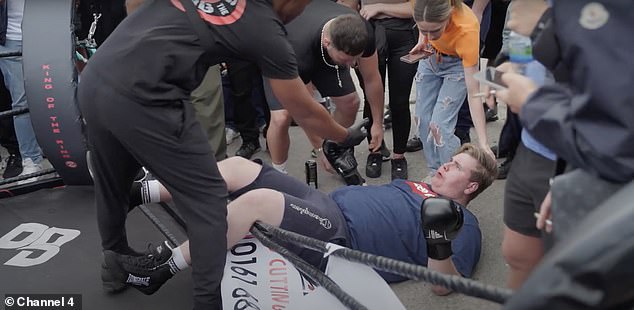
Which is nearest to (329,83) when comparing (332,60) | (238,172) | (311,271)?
A: (332,60)

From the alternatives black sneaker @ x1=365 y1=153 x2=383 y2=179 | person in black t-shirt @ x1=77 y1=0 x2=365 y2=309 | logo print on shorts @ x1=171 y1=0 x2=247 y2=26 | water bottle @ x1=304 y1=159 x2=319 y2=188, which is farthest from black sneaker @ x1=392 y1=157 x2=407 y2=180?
logo print on shorts @ x1=171 y1=0 x2=247 y2=26

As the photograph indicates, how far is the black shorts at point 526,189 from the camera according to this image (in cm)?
166

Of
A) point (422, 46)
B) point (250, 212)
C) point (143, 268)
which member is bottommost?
point (143, 268)

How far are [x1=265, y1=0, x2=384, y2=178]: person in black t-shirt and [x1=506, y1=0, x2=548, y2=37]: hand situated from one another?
1.39 m

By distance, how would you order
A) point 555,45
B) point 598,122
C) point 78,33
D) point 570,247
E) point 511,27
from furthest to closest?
point 78,33 < point 511,27 < point 555,45 < point 598,122 < point 570,247

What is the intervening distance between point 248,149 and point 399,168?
3.39 feet

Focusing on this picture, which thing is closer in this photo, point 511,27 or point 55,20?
point 511,27

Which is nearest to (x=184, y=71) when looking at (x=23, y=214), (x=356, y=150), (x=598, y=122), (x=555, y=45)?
(x=555, y=45)

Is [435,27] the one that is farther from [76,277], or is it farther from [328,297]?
[76,277]

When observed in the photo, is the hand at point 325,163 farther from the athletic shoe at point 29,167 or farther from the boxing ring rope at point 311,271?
the athletic shoe at point 29,167

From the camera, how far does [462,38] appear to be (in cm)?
295

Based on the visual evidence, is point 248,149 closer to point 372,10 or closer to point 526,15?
point 372,10

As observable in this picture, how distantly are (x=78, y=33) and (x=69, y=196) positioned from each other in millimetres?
1141

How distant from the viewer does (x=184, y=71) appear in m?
1.93
